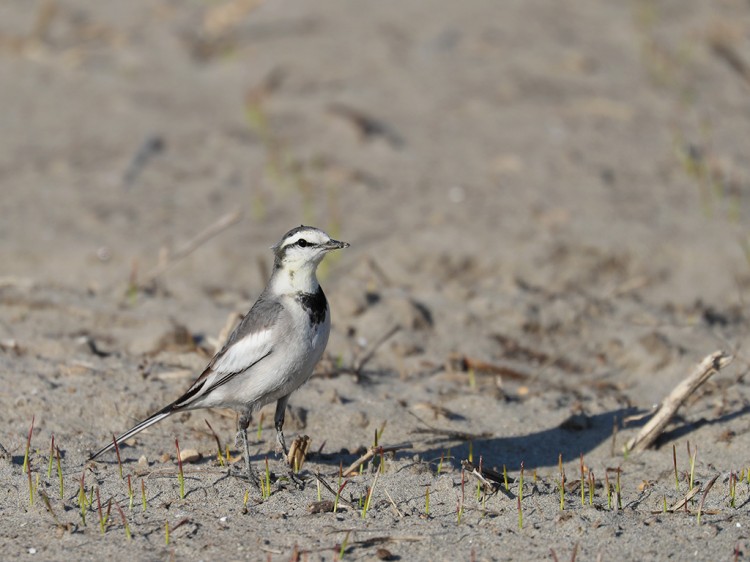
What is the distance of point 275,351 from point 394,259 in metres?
3.30

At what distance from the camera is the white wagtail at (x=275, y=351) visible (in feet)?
18.4

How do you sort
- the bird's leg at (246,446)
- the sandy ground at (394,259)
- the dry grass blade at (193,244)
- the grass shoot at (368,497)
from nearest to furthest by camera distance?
the grass shoot at (368,497) < the sandy ground at (394,259) < the bird's leg at (246,446) < the dry grass blade at (193,244)

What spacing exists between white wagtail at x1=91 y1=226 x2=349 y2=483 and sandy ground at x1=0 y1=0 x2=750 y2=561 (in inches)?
13.7

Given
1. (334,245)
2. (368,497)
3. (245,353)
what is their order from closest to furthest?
(368,497) → (245,353) → (334,245)

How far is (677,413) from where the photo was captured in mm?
6488

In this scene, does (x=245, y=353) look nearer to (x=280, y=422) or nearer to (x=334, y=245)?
(x=280, y=422)

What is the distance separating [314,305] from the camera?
5.79 metres

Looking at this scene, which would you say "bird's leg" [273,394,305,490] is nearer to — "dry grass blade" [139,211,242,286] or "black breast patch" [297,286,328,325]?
"black breast patch" [297,286,328,325]

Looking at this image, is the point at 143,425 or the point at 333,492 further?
the point at 143,425

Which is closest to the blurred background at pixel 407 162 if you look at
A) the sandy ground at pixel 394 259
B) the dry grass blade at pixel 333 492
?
the sandy ground at pixel 394 259

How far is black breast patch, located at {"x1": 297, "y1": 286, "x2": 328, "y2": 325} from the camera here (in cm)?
574

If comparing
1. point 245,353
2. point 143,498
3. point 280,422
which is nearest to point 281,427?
point 280,422

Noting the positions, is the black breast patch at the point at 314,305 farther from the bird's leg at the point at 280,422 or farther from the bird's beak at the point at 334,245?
the bird's leg at the point at 280,422

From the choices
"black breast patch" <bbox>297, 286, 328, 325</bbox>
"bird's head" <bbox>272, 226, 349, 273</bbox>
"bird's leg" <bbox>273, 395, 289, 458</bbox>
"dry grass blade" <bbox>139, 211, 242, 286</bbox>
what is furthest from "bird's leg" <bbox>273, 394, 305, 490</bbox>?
"dry grass blade" <bbox>139, 211, 242, 286</bbox>
